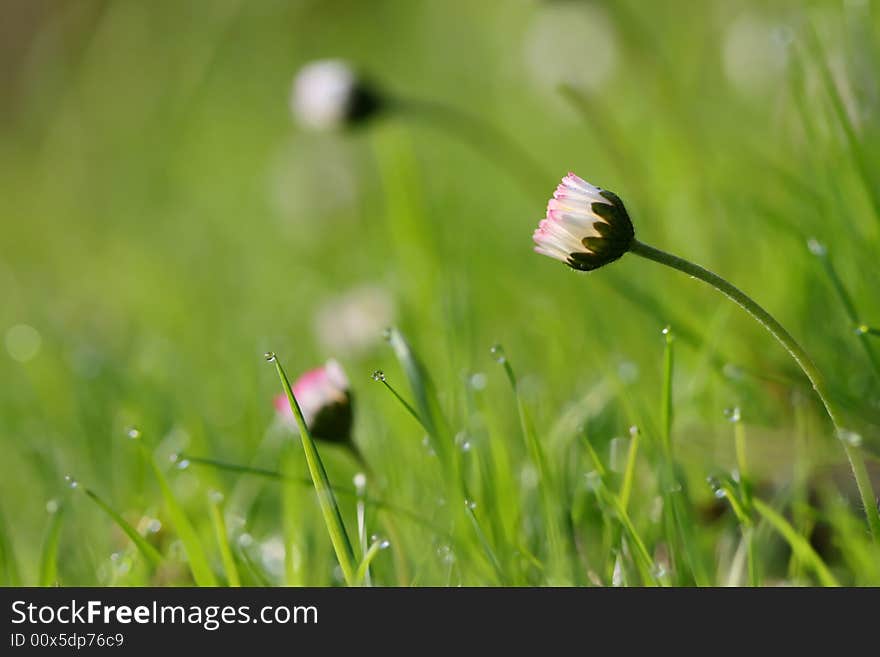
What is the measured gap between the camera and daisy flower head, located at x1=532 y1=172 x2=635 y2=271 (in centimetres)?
54

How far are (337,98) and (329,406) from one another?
20.7 inches

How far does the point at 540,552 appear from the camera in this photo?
0.64m

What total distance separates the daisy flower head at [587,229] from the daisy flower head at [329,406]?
0.20m

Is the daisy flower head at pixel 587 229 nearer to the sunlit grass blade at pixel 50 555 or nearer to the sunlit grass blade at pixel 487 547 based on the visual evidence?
the sunlit grass blade at pixel 487 547

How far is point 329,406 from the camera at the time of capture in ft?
2.26

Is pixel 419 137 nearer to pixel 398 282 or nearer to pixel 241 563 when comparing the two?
pixel 398 282

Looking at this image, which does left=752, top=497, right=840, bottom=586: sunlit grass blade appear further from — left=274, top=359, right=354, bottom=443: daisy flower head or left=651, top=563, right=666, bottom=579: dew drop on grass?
left=274, top=359, right=354, bottom=443: daisy flower head

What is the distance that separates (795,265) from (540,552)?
14.0 inches

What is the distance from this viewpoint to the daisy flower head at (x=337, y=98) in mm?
1118

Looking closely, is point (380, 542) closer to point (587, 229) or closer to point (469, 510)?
point (469, 510)

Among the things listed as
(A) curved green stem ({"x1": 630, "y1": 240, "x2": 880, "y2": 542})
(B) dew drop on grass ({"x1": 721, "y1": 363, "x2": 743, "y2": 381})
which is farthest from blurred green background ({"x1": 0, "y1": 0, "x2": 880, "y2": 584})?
(A) curved green stem ({"x1": 630, "y1": 240, "x2": 880, "y2": 542})

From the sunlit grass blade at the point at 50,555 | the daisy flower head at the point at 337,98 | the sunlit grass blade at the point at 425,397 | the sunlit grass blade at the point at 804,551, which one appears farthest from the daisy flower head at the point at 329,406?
the daisy flower head at the point at 337,98

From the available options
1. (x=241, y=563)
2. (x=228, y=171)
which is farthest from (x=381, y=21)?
(x=241, y=563)

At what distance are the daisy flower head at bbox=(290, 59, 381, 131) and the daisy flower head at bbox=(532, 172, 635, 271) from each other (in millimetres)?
621
